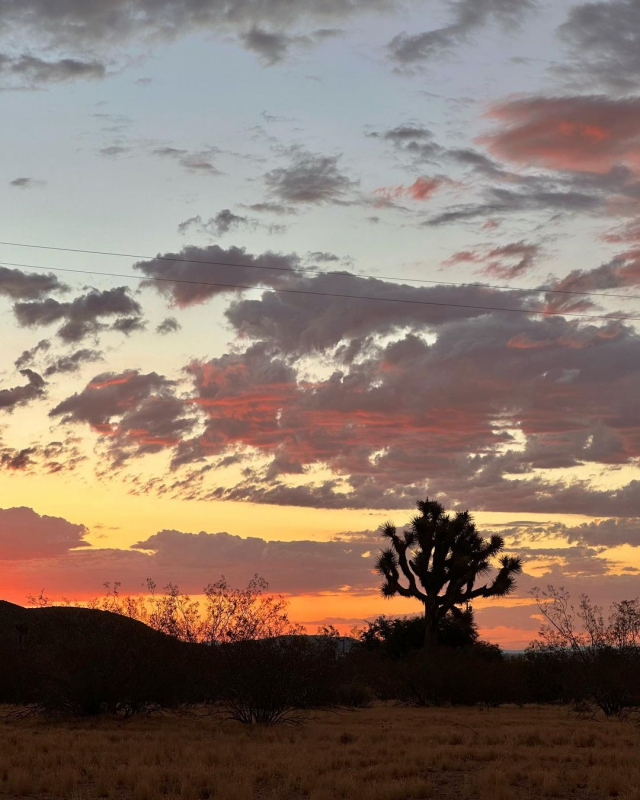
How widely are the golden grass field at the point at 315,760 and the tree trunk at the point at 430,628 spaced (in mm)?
16530

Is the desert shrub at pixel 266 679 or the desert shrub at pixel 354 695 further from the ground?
the desert shrub at pixel 266 679

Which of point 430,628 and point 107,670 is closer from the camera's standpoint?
point 107,670

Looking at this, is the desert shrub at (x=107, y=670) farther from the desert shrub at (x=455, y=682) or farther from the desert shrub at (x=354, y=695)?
the desert shrub at (x=455, y=682)

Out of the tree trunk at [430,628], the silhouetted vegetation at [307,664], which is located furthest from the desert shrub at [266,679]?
the tree trunk at [430,628]

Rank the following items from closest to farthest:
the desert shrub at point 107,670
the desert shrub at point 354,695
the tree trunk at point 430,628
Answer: the desert shrub at point 107,670, the desert shrub at point 354,695, the tree trunk at point 430,628

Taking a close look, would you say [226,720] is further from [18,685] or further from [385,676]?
[385,676]

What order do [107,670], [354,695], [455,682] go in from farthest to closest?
[455,682], [354,695], [107,670]

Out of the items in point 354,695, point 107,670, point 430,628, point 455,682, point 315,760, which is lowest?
point 354,695

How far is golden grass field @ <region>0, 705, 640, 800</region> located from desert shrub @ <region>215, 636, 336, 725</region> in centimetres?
76

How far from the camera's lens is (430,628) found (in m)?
42.5

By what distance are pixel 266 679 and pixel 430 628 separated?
19.2 meters

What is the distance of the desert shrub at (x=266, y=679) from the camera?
80.7 feet

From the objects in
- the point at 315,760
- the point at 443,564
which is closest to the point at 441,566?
the point at 443,564

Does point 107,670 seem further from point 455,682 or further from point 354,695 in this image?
point 455,682
